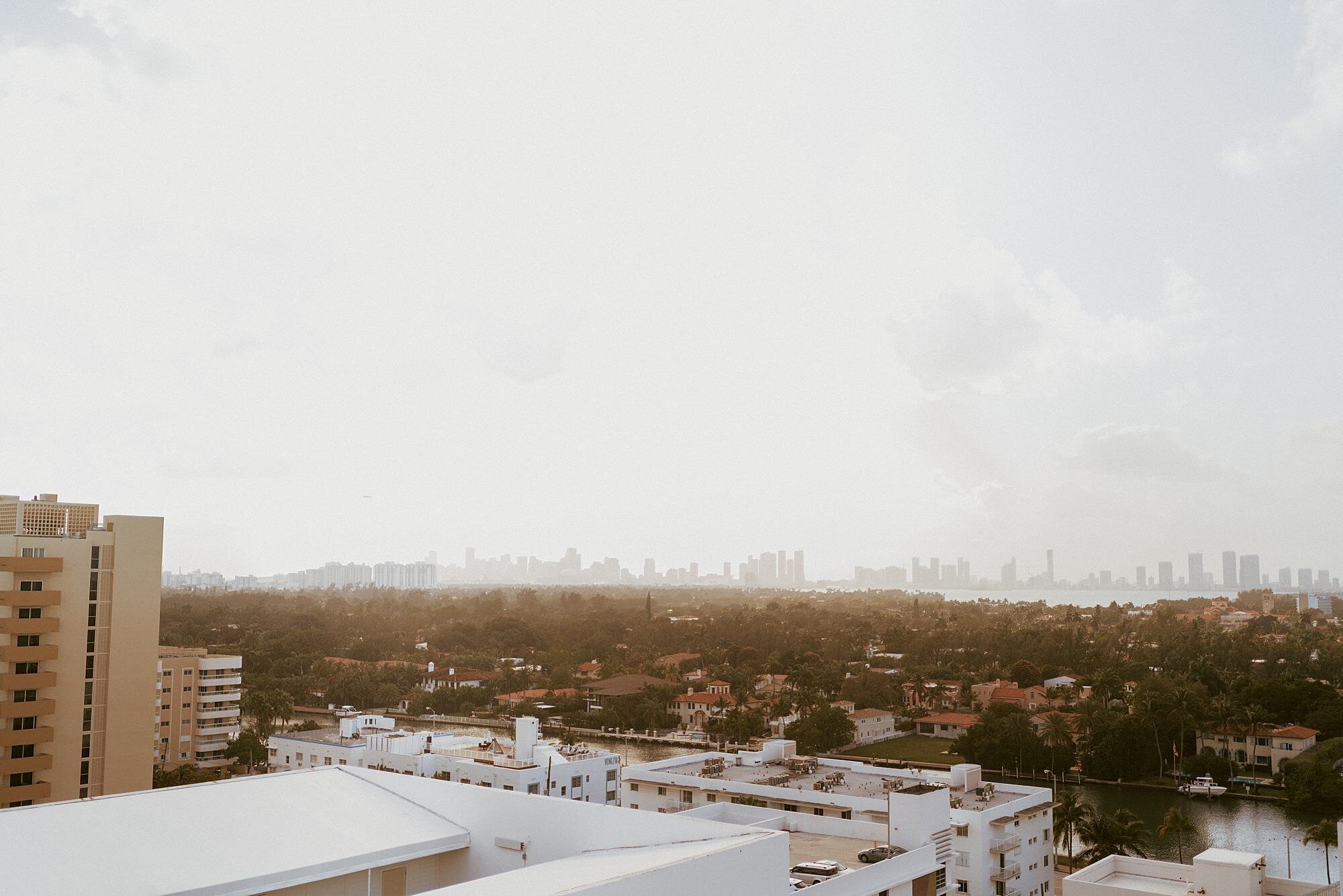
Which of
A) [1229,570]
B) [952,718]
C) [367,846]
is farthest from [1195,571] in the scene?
[367,846]

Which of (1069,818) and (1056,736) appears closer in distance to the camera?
(1069,818)

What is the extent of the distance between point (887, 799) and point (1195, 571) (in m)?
30.5

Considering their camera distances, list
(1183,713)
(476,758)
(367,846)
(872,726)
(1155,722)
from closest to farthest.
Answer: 1. (367,846)
2. (476,758)
3. (1155,722)
4. (1183,713)
5. (872,726)

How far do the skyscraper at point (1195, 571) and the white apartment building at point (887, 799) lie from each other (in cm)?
2681

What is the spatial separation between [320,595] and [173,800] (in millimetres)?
50874

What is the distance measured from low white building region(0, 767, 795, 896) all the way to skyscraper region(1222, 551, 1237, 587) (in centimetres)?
3672

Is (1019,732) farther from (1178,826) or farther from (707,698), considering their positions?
(707,698)

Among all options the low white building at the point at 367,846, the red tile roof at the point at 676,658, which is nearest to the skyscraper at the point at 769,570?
the red tile roof at the point at 676,658

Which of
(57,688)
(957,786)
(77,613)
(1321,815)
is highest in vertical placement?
(77,613)

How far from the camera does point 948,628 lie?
112ft

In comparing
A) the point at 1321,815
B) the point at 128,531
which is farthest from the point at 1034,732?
the point at 128,531

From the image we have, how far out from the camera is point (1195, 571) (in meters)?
35.1

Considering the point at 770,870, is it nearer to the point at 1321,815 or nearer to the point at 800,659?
the point at 1321,815

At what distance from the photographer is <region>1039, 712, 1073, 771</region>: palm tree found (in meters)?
18.8
